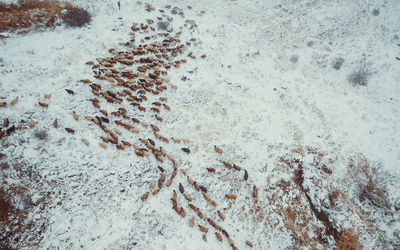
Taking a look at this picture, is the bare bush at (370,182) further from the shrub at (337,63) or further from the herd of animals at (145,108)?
the shrub at (337,63)

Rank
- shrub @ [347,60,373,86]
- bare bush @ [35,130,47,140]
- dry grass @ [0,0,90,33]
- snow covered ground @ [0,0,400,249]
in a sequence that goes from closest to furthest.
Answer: snow covered ground @ [0,0,400,249] → bare bush @ [35,130,47,140] → dry grass @ [0,0,90,33] → shrub @ [347,60,373,86]

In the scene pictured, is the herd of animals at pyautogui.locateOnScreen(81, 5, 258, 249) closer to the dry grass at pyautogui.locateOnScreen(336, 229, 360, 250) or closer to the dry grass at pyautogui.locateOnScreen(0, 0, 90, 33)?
the dry grass at pyautogui.locateOnScreen(336, 229, 360, 250)

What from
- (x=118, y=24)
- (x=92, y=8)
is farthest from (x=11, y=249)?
(x=92, y=8)

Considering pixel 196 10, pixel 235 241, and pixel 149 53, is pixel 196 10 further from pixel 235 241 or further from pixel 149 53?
pixel 235 241

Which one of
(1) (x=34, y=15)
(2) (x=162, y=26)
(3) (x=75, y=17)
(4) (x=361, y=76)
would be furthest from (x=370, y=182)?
(1) (x=34, y=15)

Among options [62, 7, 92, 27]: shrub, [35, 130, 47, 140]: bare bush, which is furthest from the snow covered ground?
[62, 7, 92, 27]: shrub

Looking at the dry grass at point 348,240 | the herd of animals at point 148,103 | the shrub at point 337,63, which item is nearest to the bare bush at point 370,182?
Result: the dry grass at point 348,240
